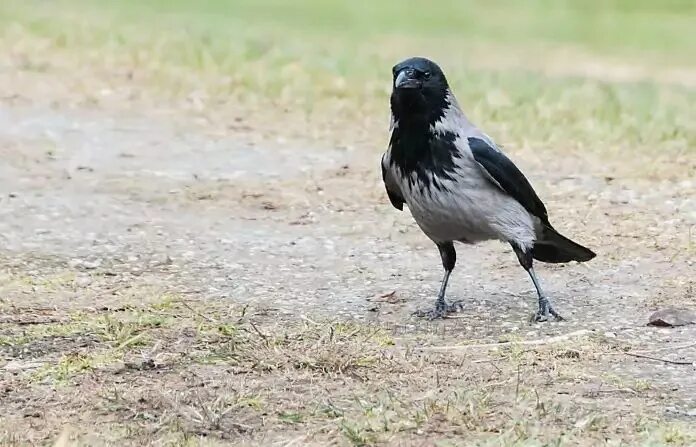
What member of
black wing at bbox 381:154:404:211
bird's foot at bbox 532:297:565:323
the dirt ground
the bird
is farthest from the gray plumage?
the dirt ground

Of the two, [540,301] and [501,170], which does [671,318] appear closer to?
A: [540,301]

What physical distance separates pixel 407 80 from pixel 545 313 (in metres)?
1.20

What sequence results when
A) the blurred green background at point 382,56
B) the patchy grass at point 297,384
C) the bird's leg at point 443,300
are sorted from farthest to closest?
the blurred green background at point 382,56, the bird's leg at point 443,300, the patchy grass at point 297,384

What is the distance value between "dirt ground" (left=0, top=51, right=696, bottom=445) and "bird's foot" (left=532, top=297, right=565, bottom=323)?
0.25ft

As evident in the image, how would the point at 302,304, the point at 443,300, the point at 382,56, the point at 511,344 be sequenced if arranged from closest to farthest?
the point at 511,344, the point at 443,300, the point at 302,304, the point at 382,56

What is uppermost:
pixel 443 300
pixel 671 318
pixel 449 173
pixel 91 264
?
pixel 449 173

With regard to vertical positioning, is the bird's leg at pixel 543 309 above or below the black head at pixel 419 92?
below

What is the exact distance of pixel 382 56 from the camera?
14.0 meters

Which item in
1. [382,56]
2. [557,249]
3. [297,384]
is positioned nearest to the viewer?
[297,384]

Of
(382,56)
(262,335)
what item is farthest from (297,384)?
(382,56)

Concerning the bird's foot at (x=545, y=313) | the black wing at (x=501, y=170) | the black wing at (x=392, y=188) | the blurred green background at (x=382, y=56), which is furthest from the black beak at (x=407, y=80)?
the blurred green background at (x=382, y=56)

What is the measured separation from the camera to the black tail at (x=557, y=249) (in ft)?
20.2

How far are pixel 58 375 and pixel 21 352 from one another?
0.41 metres

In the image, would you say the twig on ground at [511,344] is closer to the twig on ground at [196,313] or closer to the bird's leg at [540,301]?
the bird's leg at [540,301]
